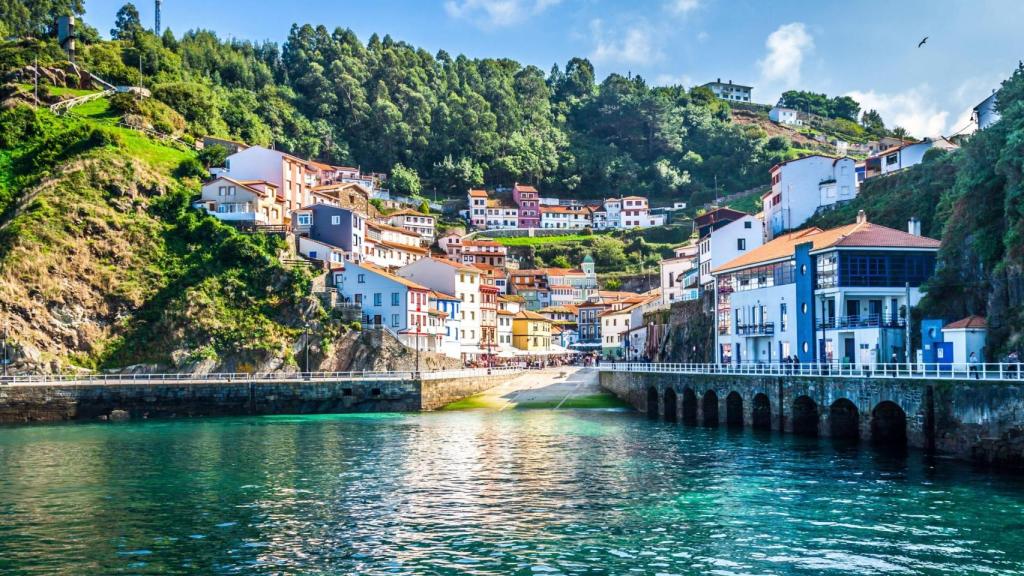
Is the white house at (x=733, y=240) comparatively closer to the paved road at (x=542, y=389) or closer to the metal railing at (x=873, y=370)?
the paved road at (x=542, y=389)

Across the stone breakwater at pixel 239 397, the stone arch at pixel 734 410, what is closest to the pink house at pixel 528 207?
the stone breakwater at pixel 239 397

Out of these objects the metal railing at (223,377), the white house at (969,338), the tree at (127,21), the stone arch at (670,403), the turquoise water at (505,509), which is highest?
the tree at (127,21)

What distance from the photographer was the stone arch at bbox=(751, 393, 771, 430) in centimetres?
5975

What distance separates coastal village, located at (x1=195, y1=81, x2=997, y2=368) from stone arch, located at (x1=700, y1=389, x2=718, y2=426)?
568 cm

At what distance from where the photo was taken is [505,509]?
34.1 meters

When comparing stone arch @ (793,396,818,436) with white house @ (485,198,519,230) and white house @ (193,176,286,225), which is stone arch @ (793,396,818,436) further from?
white house @ (485,198,519,230)

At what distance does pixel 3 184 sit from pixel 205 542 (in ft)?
300

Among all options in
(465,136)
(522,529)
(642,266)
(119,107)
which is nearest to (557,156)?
(465,136)

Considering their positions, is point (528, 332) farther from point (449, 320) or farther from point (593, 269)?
point (593, 269)

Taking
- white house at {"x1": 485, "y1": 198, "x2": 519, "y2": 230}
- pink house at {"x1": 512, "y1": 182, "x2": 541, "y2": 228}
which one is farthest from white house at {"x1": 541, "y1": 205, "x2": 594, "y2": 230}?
white house at {"x1": 485, "y1": 198, "x2": 519, "y2": 230}

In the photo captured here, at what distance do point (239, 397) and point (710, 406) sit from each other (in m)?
40.8

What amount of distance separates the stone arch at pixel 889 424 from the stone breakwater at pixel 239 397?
41635 millimetres

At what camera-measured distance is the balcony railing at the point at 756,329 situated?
68.4 meters

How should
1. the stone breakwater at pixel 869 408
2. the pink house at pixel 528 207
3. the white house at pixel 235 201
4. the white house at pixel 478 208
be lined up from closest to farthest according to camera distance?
the stone breakwater at pixel 869 408 → the white house at pixel 235 201 → the white house at pixel 478 208 → the pink house at pixel 528 207
